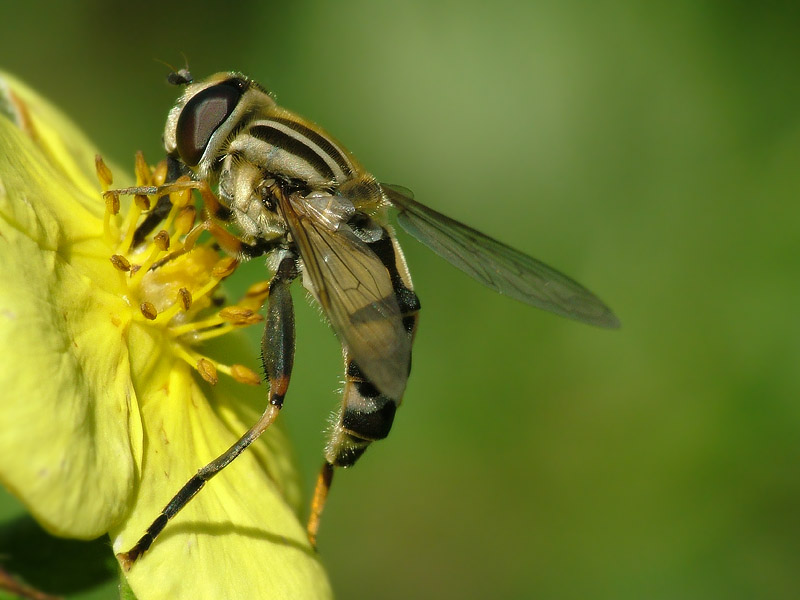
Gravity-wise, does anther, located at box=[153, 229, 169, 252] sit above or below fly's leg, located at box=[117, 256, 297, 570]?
above

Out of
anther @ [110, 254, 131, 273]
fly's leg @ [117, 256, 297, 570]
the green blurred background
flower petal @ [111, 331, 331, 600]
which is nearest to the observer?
flower petal @ [111, 331, 331, 600]

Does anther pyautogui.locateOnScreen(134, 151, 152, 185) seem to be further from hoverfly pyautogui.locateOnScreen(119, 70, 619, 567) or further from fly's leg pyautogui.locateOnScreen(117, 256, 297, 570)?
fly's leg pyautogui.locateOnScreen(117, 256, 297, 570)

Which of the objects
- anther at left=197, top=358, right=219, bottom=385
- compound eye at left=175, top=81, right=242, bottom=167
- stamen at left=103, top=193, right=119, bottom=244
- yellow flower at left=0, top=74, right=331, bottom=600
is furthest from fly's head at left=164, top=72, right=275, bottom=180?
anther at left=197, top=358, right=219, bottom=385

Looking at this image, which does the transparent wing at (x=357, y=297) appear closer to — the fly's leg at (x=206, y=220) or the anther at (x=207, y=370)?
the fly's leg at (x=206, y=220)

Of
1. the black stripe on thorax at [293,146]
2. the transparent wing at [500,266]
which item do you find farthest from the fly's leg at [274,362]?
the transparent wing at [500,266]

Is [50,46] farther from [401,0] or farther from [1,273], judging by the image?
[1,273]

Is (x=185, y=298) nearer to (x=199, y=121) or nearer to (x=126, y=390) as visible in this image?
(x=126, y=390)

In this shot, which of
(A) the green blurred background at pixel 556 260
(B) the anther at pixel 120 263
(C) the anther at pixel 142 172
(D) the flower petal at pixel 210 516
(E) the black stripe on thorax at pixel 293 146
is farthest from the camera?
(A) the green blurred background at pixel 556 260

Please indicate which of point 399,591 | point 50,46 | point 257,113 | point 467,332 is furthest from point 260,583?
point 50,46
